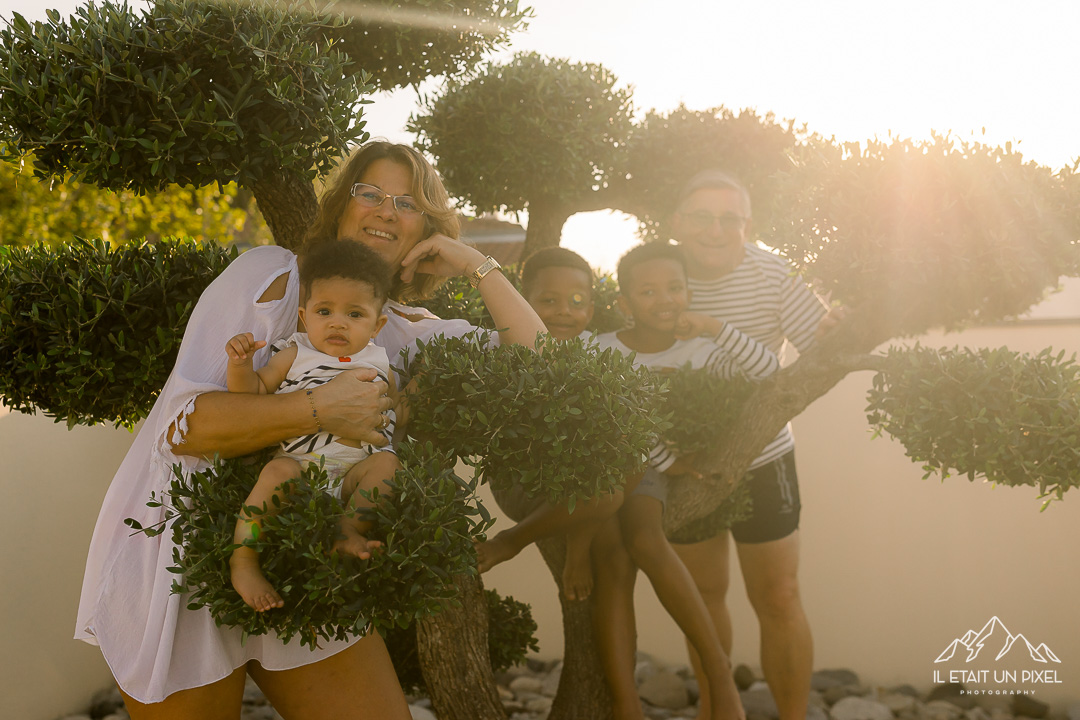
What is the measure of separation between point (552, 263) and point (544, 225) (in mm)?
742

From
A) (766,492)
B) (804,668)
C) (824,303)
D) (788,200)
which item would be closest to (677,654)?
(804,668)

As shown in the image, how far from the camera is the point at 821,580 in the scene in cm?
558

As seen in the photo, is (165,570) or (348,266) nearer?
(165,570)

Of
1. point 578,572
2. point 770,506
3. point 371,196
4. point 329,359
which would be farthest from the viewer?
point 770,506

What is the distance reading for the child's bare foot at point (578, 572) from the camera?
3.49m

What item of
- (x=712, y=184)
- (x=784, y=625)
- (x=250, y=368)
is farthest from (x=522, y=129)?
(x=784, y=625)

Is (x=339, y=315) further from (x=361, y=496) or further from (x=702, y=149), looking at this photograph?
(x=702, y=149)

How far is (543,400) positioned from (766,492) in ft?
7.74

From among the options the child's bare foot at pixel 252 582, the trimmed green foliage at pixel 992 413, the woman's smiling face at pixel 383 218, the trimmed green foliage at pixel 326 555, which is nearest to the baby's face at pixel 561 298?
the woman's smiling face at pixel 383 218

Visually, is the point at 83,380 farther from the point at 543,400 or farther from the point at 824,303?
the point at 824,303

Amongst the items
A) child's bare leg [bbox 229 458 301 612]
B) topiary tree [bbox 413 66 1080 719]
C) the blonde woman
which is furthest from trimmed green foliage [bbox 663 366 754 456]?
child's bare leg [bbox 229 458 301 612]

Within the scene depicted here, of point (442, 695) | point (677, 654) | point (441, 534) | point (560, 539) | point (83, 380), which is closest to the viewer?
point (441, 534)

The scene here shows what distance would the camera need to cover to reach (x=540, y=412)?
220 cm

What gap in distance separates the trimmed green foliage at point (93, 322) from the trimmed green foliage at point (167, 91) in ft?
1.39
